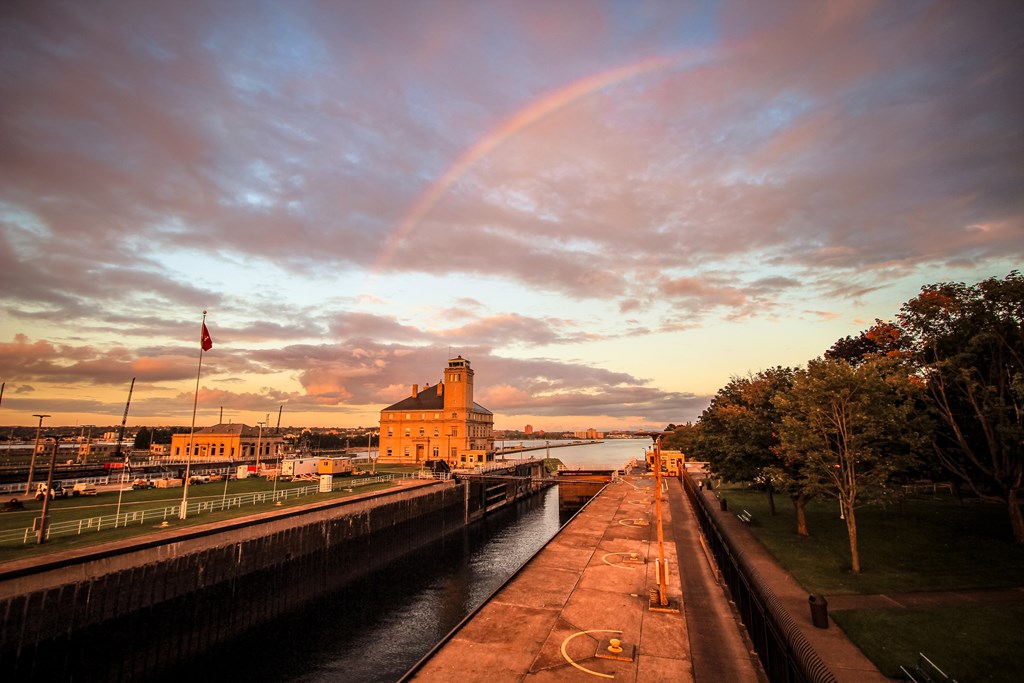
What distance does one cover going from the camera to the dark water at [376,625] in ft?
83.4

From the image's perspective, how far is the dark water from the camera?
25.4m

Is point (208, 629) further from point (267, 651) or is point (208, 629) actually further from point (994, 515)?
point (994, 515)

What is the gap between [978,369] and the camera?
107 feet

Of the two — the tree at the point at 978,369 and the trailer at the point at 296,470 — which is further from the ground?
the tree at the point at 978,369

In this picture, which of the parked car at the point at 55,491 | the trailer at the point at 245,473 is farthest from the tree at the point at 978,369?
the trailer at the point at 245,473

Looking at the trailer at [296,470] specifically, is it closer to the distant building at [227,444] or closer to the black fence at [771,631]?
the distant building at [227,444]

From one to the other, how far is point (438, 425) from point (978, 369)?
92.9 meters

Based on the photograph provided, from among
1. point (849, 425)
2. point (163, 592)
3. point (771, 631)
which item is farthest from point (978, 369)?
point (163, 592)

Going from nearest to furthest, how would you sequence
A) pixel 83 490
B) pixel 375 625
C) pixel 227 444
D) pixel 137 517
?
pixel 375 625 < pixel 137 517 < pixel 83 490 < pixel 227 444

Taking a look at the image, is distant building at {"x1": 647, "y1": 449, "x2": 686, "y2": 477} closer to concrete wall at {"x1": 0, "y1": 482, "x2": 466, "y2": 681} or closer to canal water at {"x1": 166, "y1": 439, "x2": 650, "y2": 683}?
canal water at {"x1": 166, "y1": 439, "x2": 650, "y2": 683}

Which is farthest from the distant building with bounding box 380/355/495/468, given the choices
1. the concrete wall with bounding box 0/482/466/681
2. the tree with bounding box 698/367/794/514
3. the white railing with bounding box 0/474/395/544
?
the tree with bounding box 698/367/794/514

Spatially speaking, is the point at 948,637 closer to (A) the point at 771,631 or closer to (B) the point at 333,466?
(A) the point at 771,631

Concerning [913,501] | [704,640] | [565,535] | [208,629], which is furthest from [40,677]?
[913,501]

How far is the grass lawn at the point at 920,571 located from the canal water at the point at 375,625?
19.4 m
